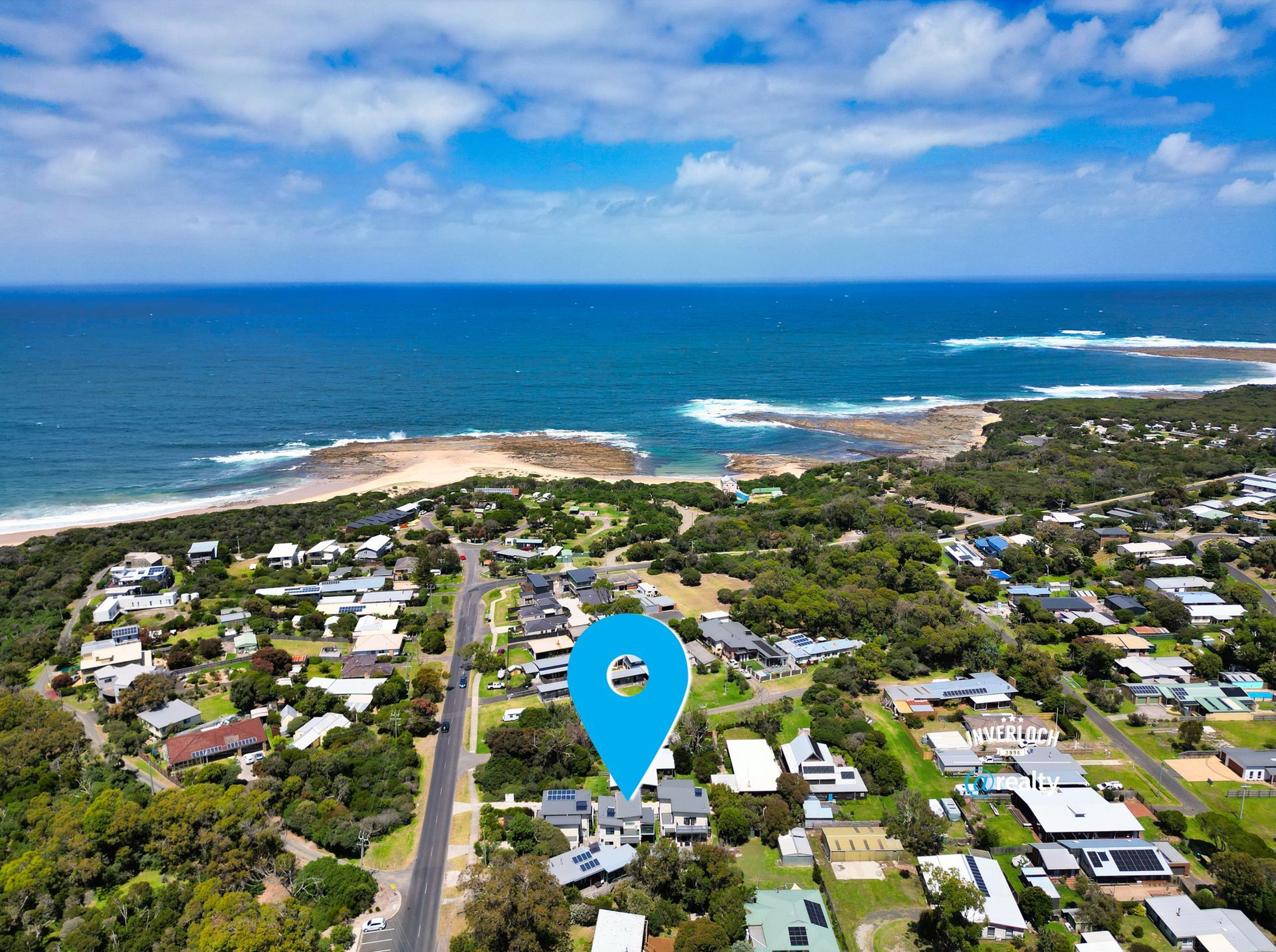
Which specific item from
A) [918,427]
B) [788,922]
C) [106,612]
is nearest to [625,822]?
[788,922]

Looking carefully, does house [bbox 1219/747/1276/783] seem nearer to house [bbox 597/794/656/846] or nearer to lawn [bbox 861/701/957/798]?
lawn [bbox 861/701/957/798]

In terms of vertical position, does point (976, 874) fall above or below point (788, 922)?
above

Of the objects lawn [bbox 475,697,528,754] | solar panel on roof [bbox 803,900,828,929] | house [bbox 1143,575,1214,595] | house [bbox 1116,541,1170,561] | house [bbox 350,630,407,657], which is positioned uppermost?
house [bbox 1116,541,1170,561]

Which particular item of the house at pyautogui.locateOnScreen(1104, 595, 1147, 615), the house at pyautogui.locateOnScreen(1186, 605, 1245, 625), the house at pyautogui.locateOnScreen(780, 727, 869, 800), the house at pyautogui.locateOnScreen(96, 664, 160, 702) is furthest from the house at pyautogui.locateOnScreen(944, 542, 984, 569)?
the house at pyautogui.locateOnScreen(96, 664, 160, 702)

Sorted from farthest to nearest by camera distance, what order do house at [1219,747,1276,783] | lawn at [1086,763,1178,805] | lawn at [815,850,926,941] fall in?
house at [1219,747,1276,783] → lawn at [1086,763,1178,805] → lawn at [815,850,926,941]

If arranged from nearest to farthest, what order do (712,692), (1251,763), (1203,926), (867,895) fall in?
(1203,926) < (867,895) < (1251,763) < (712,692)

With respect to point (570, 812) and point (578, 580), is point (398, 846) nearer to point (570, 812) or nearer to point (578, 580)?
point (570, 812)

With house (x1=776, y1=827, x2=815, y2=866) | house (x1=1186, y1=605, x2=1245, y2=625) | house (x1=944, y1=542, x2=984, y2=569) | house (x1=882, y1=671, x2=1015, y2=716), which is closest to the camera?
house (x1=776, y1=827, x2=815, y2=866)

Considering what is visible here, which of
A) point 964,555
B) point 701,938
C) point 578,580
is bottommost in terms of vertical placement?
point 578,580
